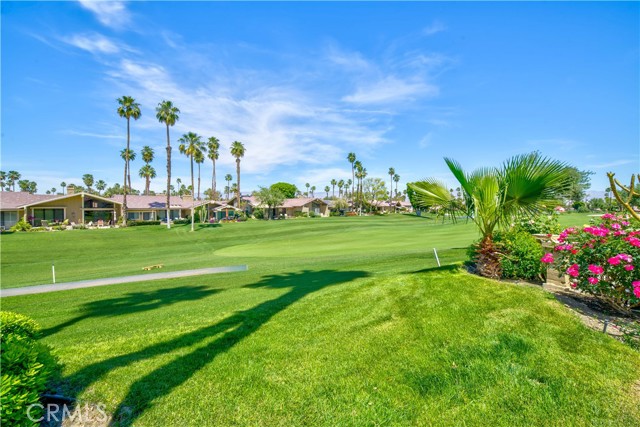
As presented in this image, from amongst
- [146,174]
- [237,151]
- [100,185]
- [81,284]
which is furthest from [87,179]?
[81,284]

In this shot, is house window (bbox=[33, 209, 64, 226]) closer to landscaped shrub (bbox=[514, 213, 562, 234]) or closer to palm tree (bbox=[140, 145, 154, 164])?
palm tree (bbox=[140, 145, 154, 164])

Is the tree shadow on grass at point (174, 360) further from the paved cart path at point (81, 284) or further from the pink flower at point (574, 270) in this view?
the paved cart path at point (81, 284)

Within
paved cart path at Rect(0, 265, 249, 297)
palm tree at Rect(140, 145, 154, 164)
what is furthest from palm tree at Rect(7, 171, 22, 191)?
paved cart path at Rect(0, 265, 249, 297)

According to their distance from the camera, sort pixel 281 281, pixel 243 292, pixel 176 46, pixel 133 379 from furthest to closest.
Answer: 1. pixel 176 46
2. pixel 281 281
3. pixel 243 292
4. pixel 133 379

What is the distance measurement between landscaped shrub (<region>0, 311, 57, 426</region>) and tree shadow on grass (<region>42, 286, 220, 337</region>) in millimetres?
3016

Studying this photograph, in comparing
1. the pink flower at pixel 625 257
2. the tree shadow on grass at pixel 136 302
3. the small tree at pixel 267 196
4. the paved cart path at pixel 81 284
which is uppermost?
the small tree at pixel 267 196

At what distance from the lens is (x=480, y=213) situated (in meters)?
6.48

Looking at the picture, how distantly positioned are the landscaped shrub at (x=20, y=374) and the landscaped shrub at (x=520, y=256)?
7.21 m

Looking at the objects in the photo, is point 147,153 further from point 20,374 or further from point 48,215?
point 20,374

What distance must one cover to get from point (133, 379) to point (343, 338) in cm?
255

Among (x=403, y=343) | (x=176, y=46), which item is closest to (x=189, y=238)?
(x=176, y=46)

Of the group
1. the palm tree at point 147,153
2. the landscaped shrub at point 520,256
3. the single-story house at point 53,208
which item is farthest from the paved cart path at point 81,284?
the palm tree at point 147,153

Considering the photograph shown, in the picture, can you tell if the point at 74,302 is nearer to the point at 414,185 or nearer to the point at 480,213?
the point at 414,185

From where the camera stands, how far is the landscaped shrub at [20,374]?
2.30 metres
